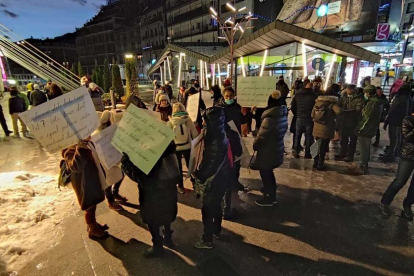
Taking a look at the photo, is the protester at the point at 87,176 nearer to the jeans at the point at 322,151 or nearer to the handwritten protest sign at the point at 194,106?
the handwritten protest sign at the point at 194,106

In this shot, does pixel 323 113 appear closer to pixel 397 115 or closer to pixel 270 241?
pixel 397 115

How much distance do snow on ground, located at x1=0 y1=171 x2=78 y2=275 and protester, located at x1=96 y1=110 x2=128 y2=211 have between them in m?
0.62

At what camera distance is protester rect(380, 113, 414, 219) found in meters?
3.17

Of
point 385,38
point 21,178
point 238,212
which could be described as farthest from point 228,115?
point 385,38

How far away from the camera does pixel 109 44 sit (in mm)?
60906

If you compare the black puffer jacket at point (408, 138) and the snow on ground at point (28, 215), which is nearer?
the snow on ground at point (28, 215)

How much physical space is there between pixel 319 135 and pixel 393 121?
7.13ft

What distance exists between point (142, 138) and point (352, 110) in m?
5.45

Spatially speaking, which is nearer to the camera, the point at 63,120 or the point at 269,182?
the point at 63,120

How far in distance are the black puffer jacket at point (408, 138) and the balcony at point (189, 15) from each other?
40323 millimetres

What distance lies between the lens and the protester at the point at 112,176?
342 cm

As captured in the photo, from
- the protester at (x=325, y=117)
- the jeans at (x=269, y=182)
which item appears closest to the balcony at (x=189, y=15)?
the protester at (x=325, y=117)

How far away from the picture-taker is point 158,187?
2.49m

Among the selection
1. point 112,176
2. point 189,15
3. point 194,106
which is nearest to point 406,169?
point 194,106
